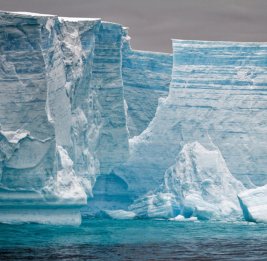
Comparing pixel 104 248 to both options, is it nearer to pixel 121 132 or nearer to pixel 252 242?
pixel 252 242

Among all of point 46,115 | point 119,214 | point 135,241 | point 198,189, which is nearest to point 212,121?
point 198,189

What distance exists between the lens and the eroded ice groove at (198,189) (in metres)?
33.9

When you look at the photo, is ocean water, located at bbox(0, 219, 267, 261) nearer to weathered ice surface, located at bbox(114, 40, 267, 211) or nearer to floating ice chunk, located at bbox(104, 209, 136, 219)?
floating ice chunk, located at bbox(104, 209, 136, 219)

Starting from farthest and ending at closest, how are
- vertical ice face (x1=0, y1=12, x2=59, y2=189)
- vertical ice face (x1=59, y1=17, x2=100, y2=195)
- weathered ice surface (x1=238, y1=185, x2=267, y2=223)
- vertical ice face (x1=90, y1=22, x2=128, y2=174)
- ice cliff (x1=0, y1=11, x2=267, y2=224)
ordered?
vertical ice face (x1=90, y1=22, x2=128, y2=174) → weathered ice surface (x1=238, y1=185, x2=267, y2=223) → vertical ice face (x1=59, y1=17, x2=100, y2=195) → ice cliff (x1=0, y1=11, x2=267, y2=224) → vertical ice face (x1=0, y1=12, x2=59, y2=189)

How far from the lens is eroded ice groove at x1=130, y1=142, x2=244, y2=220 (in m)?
33.9

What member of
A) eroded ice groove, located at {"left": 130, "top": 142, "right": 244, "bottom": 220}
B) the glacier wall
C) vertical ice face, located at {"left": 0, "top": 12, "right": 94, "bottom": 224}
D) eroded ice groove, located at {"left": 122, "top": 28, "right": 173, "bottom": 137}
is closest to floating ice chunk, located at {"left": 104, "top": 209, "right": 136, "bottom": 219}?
the glacier wall

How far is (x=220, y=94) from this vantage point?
36188 millimetres

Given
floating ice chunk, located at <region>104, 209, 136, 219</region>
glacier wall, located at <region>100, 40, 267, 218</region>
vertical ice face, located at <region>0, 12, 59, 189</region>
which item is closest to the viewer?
vertical ice face, located at <region>0, 12, 59, 189</region>

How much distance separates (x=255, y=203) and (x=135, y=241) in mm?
7378

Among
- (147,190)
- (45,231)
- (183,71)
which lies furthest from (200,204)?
(45,231)

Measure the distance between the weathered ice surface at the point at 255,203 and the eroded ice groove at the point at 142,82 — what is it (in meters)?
8.31

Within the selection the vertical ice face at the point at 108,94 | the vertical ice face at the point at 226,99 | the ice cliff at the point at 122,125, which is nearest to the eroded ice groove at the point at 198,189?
the ice cliff at the point at 122,125

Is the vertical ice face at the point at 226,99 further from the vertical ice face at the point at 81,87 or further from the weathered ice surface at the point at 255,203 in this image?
the vertical ice face at the point at 81,87

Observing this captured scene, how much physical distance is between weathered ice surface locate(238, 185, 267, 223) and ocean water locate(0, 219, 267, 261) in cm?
39
